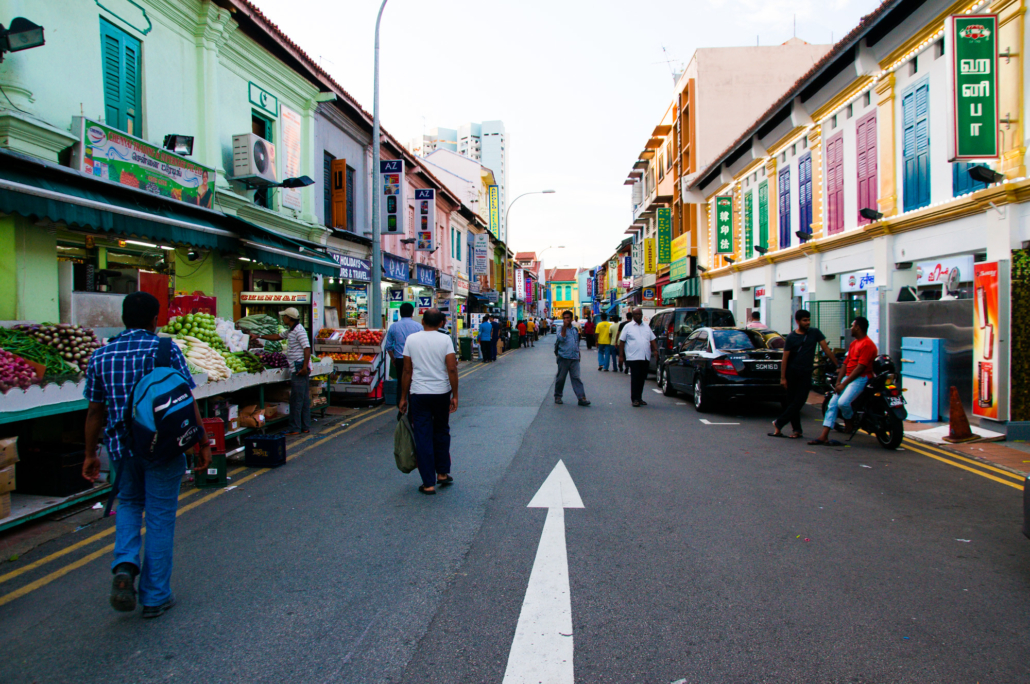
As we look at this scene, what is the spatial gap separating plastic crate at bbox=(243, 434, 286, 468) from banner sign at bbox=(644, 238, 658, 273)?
113 ft

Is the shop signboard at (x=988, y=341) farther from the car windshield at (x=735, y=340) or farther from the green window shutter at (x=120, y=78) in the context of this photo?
the green window shutter at (x=120, y=78)

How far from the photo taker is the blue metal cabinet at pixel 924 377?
33.4ft

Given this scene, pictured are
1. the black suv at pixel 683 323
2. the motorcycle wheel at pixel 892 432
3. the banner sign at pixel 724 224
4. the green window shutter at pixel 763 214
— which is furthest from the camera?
the banner sign at pixel 724 224

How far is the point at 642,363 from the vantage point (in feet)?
42.0

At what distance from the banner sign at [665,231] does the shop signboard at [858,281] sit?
1959 centimetres

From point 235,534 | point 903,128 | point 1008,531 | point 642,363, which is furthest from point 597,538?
point 903,128

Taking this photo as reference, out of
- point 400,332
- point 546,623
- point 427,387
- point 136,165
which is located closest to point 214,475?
point 427,387

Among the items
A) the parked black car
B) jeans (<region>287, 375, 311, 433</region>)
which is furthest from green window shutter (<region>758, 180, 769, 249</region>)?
jeans (<region>287, 375, 311, 433</region>)

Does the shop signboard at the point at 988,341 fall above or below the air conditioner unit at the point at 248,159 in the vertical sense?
below

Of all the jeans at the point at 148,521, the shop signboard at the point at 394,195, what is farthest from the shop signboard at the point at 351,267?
the jeans at the point at 148,521

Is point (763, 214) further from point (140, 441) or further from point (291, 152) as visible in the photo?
point (140, 441)

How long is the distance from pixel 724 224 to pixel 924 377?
14.9m

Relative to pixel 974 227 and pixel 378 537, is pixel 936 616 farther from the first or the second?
pixel 974 227

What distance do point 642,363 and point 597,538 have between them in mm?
8213
